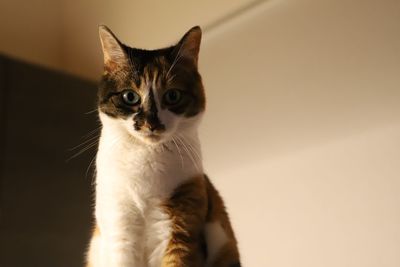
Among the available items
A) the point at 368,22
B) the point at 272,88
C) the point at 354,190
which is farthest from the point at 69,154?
the point at 368,22

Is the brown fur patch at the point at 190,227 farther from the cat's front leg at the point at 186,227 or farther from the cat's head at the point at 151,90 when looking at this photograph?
the cat's head at the point at 151,90

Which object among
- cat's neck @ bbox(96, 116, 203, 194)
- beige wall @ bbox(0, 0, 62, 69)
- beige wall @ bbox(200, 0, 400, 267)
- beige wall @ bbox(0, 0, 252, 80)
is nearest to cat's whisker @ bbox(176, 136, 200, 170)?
cat's neck @ bbox(96, 116, 203, 194)

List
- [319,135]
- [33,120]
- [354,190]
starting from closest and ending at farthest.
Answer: [354,190], [319,135], [33,120]

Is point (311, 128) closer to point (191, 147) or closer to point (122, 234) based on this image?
point (191, 147)

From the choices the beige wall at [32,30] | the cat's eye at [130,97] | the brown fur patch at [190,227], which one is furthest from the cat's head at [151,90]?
the beige wall at [32,30]

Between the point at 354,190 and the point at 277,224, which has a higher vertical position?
the point at 354,190

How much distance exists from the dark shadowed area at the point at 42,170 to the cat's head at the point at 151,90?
766 mm

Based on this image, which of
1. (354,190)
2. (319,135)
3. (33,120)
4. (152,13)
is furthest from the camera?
(152,13)

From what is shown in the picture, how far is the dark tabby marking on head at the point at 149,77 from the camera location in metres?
0.94

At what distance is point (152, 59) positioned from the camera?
39.0 inches

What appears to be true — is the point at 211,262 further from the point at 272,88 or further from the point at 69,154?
the point at 69,154

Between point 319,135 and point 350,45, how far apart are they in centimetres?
28

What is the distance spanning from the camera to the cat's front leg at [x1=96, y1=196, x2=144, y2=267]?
88cm

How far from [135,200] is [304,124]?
0.70 metres
